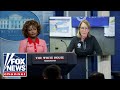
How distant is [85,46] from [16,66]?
68 centimetres

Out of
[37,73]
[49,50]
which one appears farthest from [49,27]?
[37,73]

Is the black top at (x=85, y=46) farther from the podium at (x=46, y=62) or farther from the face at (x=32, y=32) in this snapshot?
the face at (x=32, y=32)

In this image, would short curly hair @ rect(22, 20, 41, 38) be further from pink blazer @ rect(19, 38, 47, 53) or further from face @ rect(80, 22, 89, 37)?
face @ rect(80, 22, 89, 37)

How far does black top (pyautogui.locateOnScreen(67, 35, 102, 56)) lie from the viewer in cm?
434

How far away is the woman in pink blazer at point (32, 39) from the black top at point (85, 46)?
0.26 metres

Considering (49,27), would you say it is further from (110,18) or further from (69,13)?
(110,18)

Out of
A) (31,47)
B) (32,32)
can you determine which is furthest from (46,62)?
(32,32)

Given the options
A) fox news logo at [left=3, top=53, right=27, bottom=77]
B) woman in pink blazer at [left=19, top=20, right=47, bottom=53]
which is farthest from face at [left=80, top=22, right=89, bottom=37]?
fox news logo at [left=3, top=53, right=27, bottom=77]

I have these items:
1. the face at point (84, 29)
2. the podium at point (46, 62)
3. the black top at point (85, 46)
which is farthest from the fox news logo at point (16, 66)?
the face at point (84, 29)

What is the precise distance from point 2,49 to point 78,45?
704 millimetres

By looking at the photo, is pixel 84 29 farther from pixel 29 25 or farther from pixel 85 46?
pixel 29 25

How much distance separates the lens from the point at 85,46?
440 cm

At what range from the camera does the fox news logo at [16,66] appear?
4.18 metres

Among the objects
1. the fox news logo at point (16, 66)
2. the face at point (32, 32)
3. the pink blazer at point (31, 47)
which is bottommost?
the fox news logo at point (16, 66)
